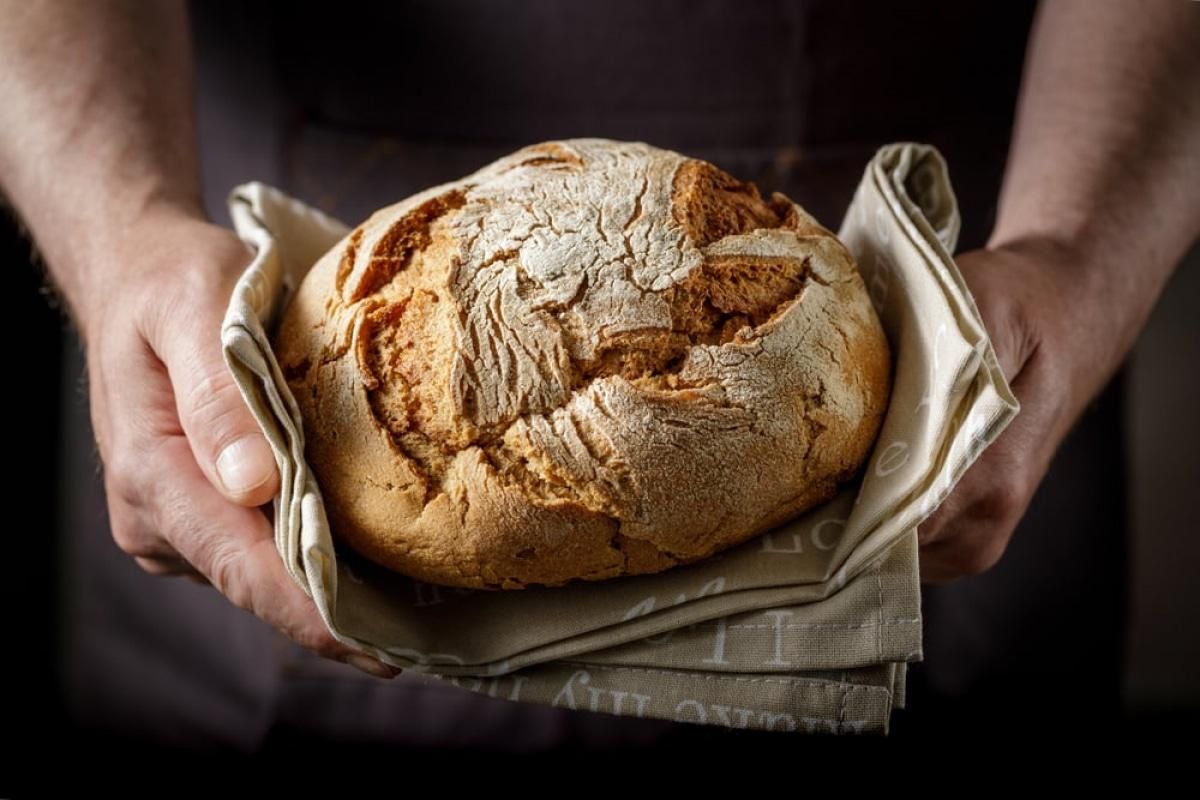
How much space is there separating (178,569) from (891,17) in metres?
1.15

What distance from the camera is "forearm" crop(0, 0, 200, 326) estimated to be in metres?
1.16

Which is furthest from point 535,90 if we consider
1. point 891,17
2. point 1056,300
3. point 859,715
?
point 859,715

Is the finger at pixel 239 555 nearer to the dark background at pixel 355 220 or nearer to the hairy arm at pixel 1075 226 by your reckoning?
the dark background at pixel 355 220

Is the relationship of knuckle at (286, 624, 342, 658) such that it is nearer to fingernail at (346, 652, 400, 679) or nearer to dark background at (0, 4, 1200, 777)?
fingernail at (346, 652, 400, 679)

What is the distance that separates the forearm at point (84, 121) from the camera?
1156 mm

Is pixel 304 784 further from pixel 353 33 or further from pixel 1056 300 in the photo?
pixel 1056 300

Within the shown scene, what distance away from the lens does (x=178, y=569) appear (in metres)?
1.11

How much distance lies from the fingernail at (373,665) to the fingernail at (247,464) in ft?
0.56

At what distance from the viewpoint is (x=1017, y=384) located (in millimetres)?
966

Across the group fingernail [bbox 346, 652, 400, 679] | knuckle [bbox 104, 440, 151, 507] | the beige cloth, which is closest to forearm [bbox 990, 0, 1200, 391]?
the beige cloth

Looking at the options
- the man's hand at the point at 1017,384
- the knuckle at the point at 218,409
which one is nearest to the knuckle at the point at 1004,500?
the man's hand at the point at 1017,384

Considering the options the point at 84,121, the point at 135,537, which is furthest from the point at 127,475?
the point at 84,121

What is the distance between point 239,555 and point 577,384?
344 mm

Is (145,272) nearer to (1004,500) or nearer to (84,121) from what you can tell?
(84,121)
